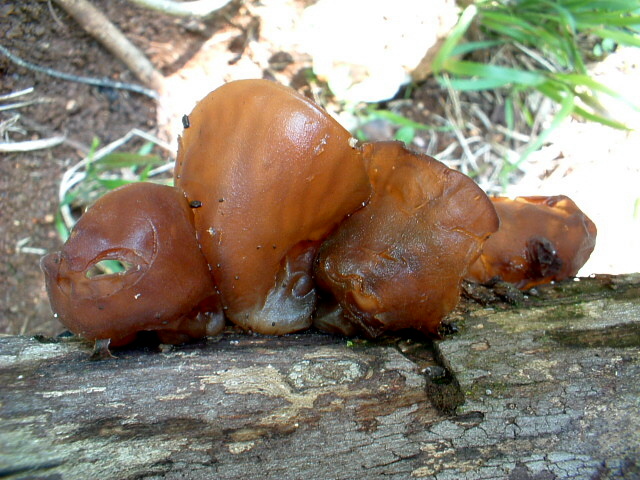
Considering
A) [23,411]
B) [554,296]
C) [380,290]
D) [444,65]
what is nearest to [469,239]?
[380,290]

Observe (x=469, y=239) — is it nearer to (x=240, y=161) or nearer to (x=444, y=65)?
(x=240, y=161)

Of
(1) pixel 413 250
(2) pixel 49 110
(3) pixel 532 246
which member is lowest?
(3) pixel 532 246

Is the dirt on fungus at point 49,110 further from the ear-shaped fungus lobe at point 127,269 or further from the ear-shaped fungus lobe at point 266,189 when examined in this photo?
the ear-shaped fungus lobe at point 266,189

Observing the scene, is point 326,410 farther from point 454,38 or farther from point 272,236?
point 454,38

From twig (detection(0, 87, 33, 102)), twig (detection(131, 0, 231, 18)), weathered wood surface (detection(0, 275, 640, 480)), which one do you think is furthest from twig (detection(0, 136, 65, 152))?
weathered wood surface (detection(0, 275, 640, 480))

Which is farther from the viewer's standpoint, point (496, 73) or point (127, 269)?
point (496, 73)

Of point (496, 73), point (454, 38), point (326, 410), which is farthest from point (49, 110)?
point (496, 73)

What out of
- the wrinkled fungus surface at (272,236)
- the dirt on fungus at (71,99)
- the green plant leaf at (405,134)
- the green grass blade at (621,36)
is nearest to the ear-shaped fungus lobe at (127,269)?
the wrinkled fungus surface at (272,236)

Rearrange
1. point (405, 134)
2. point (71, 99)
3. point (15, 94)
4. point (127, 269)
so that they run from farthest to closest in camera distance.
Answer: point (405, 134) < point (71, 99) < point (15, 94) < point (127, 269)
